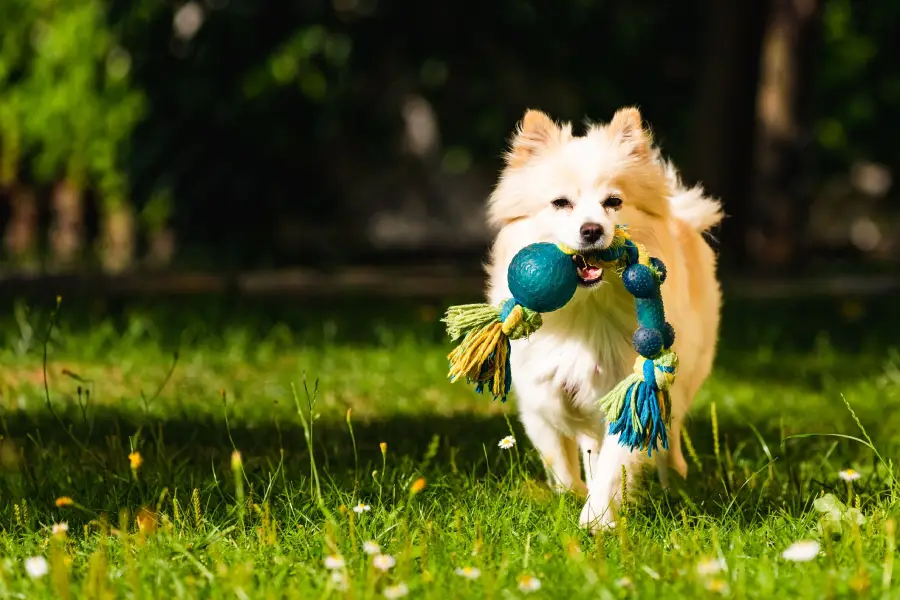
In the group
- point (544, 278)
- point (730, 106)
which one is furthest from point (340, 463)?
point (730, 106)

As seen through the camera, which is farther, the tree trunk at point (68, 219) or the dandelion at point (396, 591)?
the tree trunk at point (68, 219)

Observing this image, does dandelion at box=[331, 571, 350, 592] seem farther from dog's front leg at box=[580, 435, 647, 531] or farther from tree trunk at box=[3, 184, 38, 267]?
tree trunk at box=[3, 184, 38, 267]

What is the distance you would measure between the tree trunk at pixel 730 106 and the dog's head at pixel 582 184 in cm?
828

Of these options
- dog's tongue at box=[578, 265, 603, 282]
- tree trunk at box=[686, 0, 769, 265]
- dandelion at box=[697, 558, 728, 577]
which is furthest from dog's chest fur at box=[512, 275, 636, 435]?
tree trunk at box=[686, 0, 769, 265]

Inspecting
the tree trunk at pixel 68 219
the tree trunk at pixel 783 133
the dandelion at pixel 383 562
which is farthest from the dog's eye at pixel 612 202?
the tree trunk at pixel 68 219

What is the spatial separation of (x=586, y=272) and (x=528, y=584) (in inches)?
41.5

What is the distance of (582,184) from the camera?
3430mm

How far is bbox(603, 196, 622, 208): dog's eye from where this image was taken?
11.3 ft

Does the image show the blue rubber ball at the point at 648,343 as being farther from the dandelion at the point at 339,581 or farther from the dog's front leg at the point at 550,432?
the dandelion at the point at 339,581

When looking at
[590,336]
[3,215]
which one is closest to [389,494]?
[590,336]

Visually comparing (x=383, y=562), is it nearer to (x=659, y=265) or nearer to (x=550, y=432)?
(x=550, y=432)

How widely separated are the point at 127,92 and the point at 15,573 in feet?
46.3

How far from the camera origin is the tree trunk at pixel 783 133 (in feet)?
39.9

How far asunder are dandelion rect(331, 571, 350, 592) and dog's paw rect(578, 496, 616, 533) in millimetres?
806
